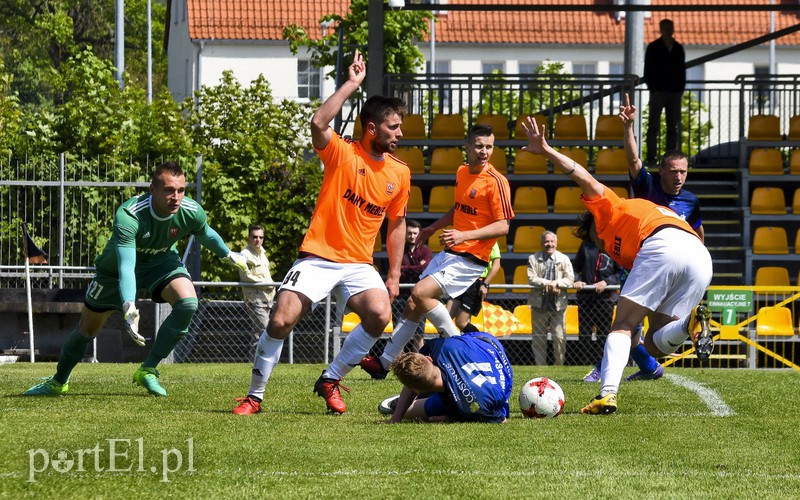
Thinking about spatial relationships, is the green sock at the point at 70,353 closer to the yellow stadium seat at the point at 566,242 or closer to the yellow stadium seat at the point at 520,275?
the yellow stadium seat at the point at 520,275

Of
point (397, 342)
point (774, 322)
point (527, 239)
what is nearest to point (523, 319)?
point (527, 239)

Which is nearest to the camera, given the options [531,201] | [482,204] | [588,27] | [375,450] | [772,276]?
[375,450]

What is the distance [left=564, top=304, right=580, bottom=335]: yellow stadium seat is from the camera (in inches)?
687

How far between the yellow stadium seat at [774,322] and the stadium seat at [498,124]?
6.11 m

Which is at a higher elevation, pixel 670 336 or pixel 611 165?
pixel 611 165

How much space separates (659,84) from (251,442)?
15.9m

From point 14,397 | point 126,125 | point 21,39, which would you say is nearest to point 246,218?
point 126,125

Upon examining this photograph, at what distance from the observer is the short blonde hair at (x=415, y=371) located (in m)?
7.49

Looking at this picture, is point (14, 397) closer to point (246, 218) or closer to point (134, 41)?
point (246, 218)

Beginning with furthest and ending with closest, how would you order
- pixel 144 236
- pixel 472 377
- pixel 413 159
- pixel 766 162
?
pixel 766 162 < pixel 413 159 < pixel 144 236 < pixel 472 377

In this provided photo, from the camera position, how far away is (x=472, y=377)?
781 cm

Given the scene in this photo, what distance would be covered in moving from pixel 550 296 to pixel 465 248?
5909 mm

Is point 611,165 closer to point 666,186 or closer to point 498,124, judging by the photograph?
point 498,124

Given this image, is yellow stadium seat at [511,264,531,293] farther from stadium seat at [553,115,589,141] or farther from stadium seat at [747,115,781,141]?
stadium seat at [747,115,781,141]
